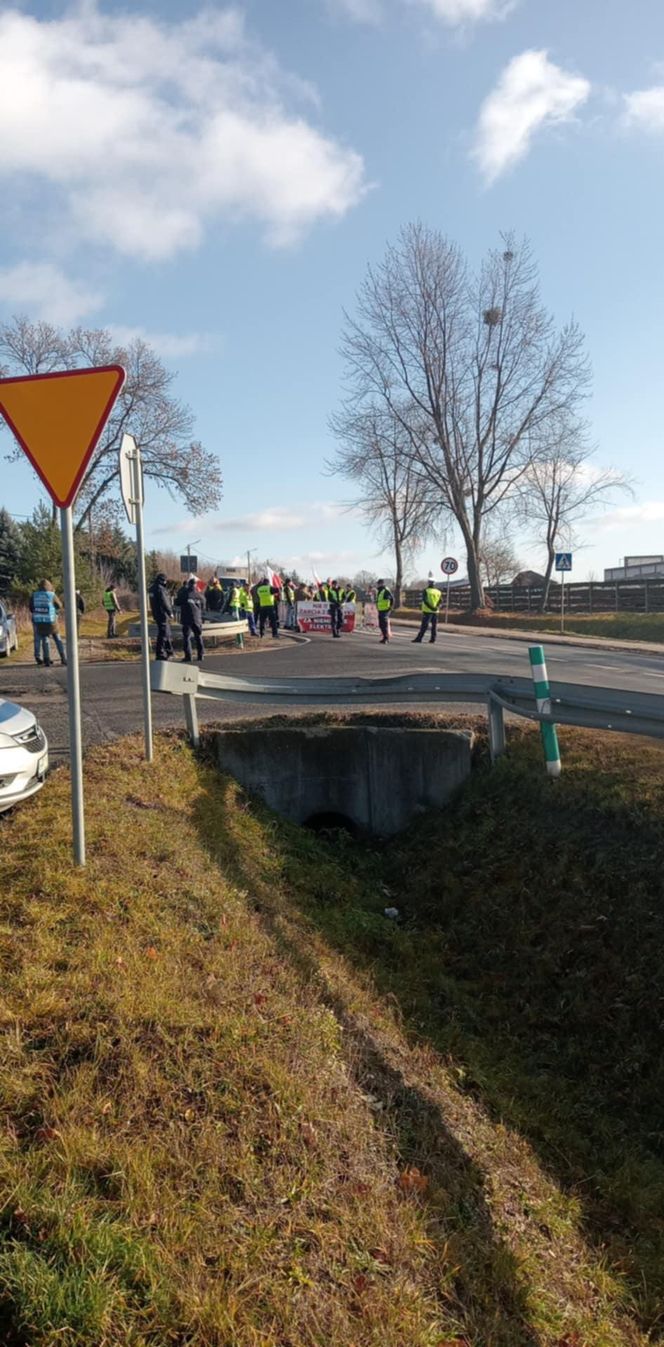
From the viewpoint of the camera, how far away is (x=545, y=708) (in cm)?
666

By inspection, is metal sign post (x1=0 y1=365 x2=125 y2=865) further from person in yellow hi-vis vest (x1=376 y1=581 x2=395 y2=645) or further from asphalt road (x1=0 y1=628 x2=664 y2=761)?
person in yellow hi-vis vest (x1=376 y1=581 x2=395 y2=645)

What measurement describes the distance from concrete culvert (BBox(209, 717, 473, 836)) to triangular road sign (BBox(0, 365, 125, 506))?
3.83m

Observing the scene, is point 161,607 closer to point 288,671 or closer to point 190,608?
point 190,608

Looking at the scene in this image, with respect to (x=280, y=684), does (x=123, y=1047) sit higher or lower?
lower

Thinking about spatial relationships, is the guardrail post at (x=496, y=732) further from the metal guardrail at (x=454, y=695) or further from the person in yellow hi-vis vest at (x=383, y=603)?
the person in yellow hi-vis vest at (x=383, y=603)

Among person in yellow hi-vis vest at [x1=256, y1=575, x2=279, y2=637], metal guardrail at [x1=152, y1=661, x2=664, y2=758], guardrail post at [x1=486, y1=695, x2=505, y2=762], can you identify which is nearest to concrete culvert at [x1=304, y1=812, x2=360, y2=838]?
metal guardrail at [x1=152, y1=661, x2=664, y2=758]

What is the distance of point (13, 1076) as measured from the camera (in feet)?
9.24

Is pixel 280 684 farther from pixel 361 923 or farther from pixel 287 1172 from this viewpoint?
pixel 287 1172

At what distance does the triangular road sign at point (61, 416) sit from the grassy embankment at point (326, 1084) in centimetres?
206

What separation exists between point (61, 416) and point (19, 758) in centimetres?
233

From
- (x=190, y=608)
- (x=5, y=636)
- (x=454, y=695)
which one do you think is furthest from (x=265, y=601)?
(x=454, y=695)

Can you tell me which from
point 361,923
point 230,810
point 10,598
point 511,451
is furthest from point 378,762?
point 511,451

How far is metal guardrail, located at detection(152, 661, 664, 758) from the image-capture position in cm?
600

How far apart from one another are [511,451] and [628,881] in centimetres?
3692
